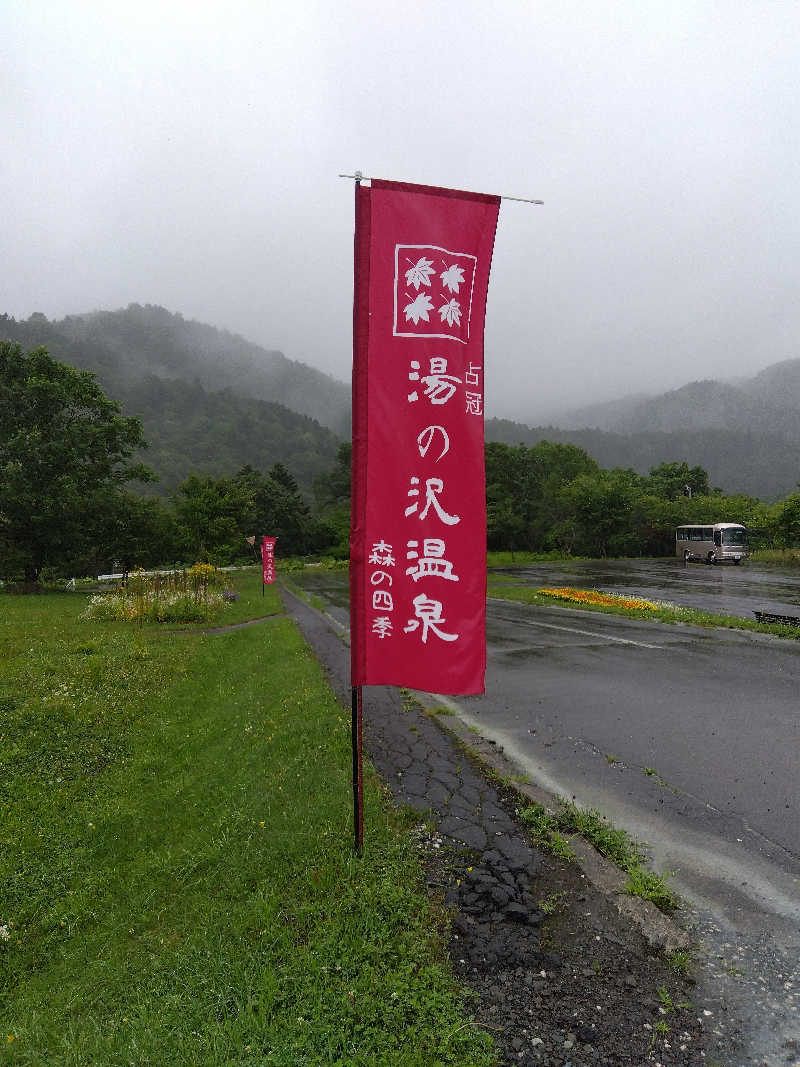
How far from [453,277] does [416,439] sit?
1093 millimetres

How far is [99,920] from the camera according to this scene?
3.57 m

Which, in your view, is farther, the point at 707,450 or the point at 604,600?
the point at 707,450

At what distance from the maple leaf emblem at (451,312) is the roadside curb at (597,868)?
376cm

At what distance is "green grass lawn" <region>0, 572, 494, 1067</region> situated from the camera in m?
2.50

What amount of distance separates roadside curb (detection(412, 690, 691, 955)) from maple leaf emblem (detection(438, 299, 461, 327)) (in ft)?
12.3

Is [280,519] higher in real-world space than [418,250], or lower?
lower

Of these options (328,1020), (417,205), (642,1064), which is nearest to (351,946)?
(328,1020)

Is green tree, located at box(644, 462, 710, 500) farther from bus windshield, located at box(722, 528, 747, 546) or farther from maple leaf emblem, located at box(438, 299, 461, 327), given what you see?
maple leaf emblem, located at box(438, 299, 461, 327)

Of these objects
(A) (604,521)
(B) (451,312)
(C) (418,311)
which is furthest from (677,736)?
(A) (604,521)

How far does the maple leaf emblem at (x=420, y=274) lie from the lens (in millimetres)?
3570

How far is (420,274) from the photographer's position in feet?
11.8

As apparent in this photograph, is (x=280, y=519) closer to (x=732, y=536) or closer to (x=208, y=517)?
(x=208, y=517)

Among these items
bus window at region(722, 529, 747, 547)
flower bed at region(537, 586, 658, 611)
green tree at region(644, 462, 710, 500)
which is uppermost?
green tree at region(644, 462, 710, 500)

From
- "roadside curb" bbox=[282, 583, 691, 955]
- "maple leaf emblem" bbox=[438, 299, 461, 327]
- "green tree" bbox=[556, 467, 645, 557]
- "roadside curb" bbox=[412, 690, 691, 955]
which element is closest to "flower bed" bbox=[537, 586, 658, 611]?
"roadside curb" bbox=[282, 583, 691, 955]
